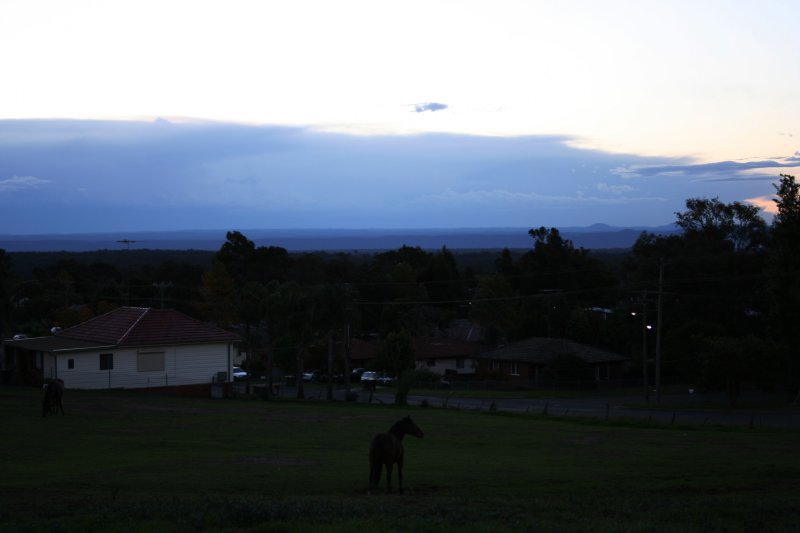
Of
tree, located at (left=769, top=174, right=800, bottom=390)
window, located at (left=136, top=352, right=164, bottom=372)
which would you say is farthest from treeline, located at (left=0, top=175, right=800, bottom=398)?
window, located at (left=136, top=352, right=164, bottom=372)

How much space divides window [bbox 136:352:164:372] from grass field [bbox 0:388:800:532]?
39.2 ft

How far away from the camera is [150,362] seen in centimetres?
4800

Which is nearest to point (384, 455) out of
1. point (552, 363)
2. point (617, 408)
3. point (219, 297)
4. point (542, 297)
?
point (617, 408)

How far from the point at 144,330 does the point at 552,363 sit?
1364 inches

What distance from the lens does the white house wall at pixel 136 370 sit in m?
45.9

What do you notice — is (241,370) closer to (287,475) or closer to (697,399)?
(697,399)

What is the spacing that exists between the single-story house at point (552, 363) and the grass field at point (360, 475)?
32.8m

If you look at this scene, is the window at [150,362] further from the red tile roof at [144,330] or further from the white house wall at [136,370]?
the red tile roof at [144,330]

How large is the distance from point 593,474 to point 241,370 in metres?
62.1

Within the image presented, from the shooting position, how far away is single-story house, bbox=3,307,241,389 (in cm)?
4606

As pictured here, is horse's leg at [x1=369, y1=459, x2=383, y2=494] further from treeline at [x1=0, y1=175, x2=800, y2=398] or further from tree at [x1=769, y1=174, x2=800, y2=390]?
tree at [x1=769, y1=174, x2=800, y2=390]

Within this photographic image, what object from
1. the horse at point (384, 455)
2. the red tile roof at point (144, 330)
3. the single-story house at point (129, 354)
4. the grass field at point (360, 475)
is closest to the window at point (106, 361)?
the single-story house at point (129, 354)

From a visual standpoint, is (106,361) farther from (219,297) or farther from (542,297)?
(542,297)

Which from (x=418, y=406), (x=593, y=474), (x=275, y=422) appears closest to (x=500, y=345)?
(x=418, y=406)
